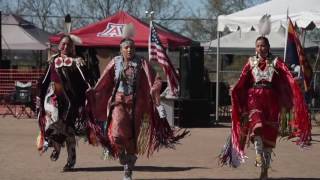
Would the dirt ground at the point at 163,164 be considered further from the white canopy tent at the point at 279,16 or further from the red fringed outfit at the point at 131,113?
the white canopy tent at the point at 279,16

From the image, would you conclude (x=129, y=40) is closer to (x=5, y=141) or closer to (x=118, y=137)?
(x=118, y=137)

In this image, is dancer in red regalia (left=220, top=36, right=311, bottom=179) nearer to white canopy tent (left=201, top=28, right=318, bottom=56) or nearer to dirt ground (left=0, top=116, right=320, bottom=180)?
dirt ground (left=0, top=116, right=320, bottom=180)

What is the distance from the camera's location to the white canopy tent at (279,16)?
1431 centimetres

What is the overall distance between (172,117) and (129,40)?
8583mm

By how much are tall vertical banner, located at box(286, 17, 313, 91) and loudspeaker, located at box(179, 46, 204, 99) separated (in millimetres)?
4086

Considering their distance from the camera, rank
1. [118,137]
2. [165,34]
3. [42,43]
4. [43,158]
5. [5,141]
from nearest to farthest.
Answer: [118,137], [43,158], [5,141], [165,34], [42,43]

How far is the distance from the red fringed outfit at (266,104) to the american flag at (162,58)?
22.6 ft

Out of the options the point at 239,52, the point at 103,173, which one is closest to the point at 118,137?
the point at 103,173

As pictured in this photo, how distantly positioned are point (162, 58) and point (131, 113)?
25.7 ft

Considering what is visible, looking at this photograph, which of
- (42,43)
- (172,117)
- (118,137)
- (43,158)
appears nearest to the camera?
→ (118,137)

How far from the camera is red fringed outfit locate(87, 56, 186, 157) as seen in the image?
8008 mm

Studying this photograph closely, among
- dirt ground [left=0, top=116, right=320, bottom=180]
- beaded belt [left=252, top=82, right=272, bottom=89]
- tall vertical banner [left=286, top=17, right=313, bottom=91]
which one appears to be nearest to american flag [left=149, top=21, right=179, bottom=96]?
dirt ground [left=0, top=116, right=320, bottom=180]

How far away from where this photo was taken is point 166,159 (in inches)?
409

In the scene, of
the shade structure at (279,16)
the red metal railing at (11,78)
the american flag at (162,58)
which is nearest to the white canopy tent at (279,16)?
the shade structure at (279,16)
